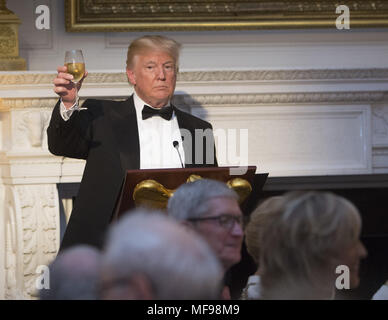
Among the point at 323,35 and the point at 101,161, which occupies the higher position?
the point at 323,35

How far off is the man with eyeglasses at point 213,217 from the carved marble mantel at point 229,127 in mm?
2622

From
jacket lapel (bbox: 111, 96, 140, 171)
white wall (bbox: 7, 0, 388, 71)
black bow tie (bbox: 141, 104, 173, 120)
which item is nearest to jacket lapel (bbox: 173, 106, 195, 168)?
black bow tie (bbox: 141, 104, 173, 120)

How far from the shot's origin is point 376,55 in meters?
5.36

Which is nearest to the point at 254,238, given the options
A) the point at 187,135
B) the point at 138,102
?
the point at 187,135

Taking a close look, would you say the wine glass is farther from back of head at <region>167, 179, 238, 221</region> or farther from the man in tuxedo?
back of head at <region>167, 179, 238, 221</region>

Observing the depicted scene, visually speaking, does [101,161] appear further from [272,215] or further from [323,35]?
[323,35]

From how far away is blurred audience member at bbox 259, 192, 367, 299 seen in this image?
1.82m

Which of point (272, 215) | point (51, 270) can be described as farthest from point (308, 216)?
point (51, 270)

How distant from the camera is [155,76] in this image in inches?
148

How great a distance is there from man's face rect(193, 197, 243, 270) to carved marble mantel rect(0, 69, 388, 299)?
263 centimetres

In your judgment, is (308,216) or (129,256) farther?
(308,216)

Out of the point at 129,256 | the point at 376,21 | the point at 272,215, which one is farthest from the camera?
the point at 376,21

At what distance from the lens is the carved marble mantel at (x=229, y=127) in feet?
15.9

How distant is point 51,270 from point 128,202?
4.73 ft
